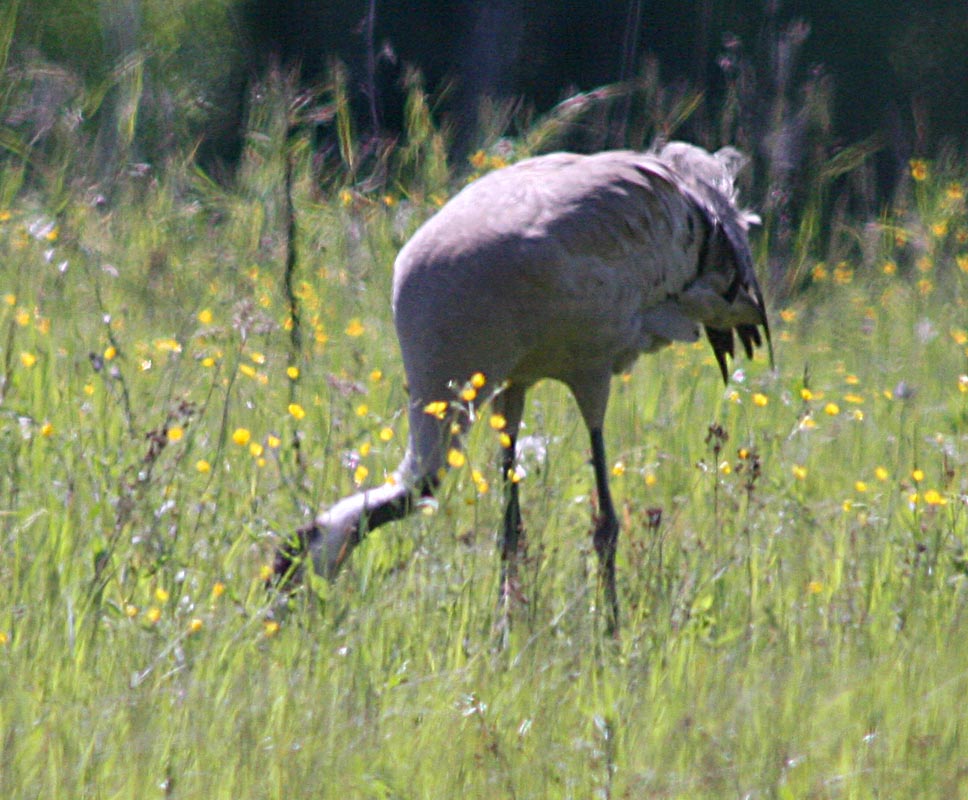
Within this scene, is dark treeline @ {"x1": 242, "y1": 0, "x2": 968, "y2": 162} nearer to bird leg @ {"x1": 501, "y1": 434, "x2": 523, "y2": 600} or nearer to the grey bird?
the grey bird

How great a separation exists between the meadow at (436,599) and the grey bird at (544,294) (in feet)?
0.53

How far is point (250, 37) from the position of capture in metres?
13.7

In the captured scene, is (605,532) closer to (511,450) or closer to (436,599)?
(511,450)

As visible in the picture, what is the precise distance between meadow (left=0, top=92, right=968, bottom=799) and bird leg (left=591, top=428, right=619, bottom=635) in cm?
5

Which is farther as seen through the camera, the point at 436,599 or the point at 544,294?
the point at 544,294

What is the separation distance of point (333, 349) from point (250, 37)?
871 centimetres

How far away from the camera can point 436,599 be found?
326cm

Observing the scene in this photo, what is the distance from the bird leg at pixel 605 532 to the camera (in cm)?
358

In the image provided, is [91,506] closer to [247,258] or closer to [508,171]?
[508,171]

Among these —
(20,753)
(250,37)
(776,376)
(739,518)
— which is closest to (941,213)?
(776,376)

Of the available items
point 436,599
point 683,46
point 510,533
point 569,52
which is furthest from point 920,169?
point 569,52

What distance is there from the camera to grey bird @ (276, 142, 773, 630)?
4.17m

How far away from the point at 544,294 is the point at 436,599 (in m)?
1.26

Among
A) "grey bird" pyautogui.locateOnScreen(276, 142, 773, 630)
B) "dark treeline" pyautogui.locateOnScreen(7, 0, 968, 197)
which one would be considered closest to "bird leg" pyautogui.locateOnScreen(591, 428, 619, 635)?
"grey bird" pyautogui.locateOnScreen(276, 142, 773, 630)
